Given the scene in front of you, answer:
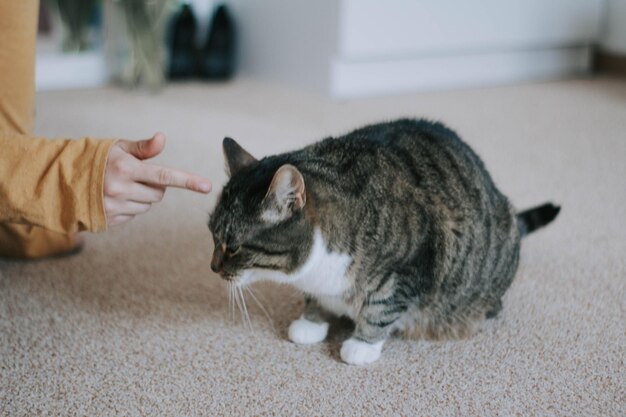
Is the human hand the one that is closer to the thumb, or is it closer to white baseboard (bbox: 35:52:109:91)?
the thumb

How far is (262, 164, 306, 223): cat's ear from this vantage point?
892 mm

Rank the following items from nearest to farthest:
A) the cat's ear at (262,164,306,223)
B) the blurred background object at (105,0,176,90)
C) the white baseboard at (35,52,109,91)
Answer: the cat's ear at (262,164,306,223)
the blurred background object at (105,0,176,90)
the white baseboard at (35,52,109,91)

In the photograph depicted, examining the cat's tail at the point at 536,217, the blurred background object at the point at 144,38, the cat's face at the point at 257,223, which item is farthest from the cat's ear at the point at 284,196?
the blurred background object at the point at 144,38

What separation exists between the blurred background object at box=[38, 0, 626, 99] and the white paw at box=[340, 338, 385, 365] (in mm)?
1911

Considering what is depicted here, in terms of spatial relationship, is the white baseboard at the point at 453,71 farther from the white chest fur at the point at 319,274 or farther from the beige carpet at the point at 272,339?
the white chest fur at the point at 319,274

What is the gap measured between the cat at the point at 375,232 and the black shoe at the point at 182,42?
229cm

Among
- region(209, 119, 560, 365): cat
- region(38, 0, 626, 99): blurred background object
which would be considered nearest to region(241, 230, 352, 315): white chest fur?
region(209, 119, 560, 365): cat

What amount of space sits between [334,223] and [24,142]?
0.48 metres

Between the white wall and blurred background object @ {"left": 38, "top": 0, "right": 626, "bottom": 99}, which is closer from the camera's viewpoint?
blurred background object @ {"left": 38, "top": 0, "right": 626, "bottom": 99}

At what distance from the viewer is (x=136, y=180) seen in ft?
3.24

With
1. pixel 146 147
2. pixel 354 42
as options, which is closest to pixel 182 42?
pixel 354 42

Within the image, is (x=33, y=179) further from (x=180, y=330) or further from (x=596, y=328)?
(x=596, y=328)

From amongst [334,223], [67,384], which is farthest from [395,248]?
[67,384]

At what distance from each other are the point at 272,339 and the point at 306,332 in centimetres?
6
